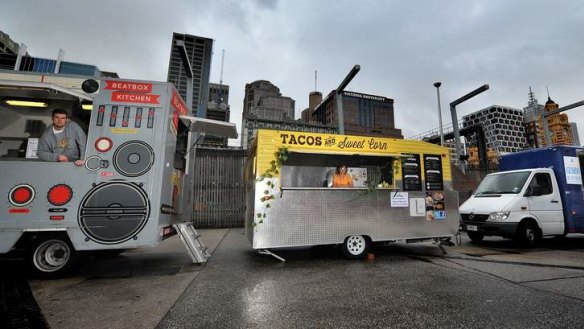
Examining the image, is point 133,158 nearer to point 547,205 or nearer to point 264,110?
point 547,205

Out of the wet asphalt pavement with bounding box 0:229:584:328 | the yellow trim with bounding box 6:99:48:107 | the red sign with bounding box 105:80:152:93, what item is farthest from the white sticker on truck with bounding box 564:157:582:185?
the yellow trim with bounding box 6:99:48:107

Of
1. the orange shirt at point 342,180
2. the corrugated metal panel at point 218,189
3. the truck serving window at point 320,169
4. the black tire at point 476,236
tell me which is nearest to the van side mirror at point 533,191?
the black tire at point 476,236

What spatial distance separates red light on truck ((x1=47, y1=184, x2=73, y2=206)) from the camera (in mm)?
3922

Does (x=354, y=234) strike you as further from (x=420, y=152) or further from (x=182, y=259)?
(x=182, y=259)

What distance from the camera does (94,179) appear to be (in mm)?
4074

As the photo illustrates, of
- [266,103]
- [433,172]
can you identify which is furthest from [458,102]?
[266,103]

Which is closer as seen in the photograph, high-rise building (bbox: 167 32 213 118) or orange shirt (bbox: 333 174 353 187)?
orange shirt (bbox: 333 174 353 187)

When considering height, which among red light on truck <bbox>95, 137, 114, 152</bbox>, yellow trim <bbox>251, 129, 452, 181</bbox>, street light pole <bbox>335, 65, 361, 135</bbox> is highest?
street light pole <bbox>335, 65, 361, 135</bbox>

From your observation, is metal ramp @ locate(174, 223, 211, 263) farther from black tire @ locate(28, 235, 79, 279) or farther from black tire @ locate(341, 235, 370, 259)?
black tire @ locate(341, 235, 370, 259)

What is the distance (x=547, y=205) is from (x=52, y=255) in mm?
11528

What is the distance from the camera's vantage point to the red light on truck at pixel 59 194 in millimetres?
3922

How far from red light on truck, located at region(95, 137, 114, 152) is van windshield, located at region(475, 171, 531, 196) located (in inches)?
386

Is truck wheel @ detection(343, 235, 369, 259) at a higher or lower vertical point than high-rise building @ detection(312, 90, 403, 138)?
lower

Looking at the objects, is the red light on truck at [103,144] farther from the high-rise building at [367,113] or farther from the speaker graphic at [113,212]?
the high-rise building at [367,113]
